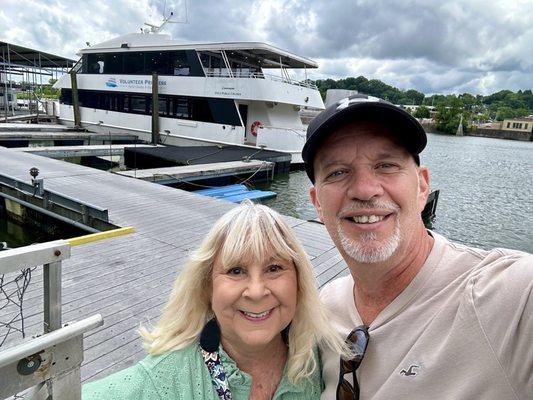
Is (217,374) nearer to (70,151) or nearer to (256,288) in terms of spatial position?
(256,288)

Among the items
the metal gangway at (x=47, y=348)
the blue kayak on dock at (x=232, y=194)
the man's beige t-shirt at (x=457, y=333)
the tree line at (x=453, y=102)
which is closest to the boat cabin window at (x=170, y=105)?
the blue kayak on dock at (x=232, y=194)

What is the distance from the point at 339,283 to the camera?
5.55 feet

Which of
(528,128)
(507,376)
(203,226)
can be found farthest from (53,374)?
(528,128)

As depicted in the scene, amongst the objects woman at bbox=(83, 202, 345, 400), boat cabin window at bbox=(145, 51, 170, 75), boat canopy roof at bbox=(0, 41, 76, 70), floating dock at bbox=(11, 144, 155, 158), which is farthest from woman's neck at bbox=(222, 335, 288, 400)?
boat canopy roof at bbox=(0, 41, 76, 70)

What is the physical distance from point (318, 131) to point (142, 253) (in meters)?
4.05

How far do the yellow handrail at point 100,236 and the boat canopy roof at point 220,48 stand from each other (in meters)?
11.3

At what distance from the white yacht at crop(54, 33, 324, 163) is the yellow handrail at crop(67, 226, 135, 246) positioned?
1052cm

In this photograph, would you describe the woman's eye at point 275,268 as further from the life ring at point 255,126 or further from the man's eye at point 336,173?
the life ring at point 255,126

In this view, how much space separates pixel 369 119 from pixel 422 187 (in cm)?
39

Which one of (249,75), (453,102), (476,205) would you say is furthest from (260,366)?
(453,102)

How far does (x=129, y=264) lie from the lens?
439 centimetres

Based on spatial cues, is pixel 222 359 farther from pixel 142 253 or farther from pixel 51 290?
pixel 142 253

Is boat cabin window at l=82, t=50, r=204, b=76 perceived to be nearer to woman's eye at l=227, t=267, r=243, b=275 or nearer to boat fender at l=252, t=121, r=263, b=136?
boat fender at l=252, t=121, r=263, b=136

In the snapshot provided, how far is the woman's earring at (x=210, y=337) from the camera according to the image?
139 centimetres
